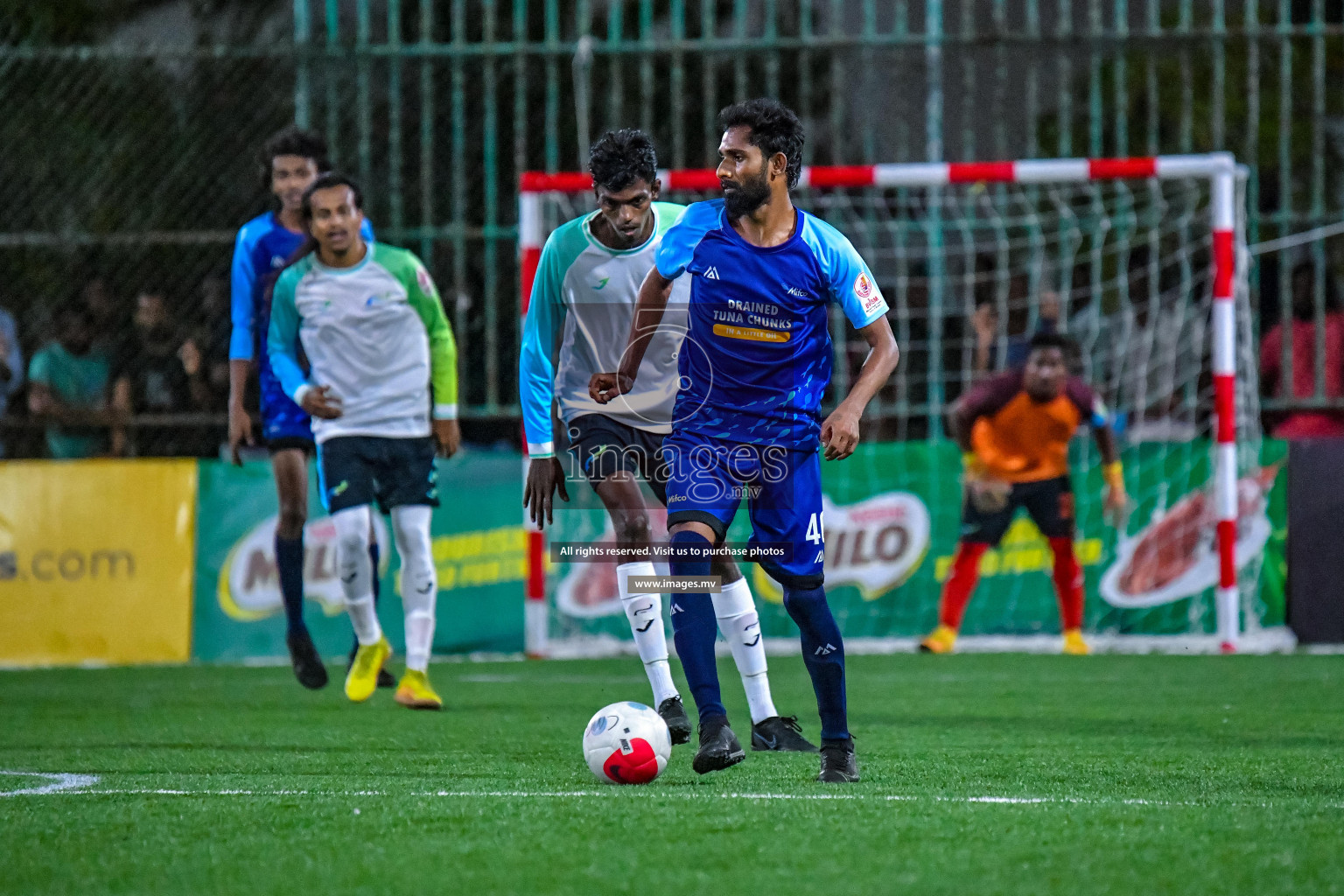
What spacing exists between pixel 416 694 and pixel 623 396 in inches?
78.3

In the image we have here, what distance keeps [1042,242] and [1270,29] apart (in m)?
1.82

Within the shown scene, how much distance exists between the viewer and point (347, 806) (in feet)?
13.8

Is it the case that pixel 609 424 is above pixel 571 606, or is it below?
above

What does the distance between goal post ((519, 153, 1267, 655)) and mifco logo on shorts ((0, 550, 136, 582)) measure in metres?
2.41

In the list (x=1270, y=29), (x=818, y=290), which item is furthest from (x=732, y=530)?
(x=818, y=290)

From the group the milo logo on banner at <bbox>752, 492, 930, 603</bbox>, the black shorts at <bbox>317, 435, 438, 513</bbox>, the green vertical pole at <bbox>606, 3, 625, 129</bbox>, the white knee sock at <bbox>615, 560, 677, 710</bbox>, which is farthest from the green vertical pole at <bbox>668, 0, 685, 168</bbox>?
the white knee sock at <bbox>615, 560, 677, 710</bbox>

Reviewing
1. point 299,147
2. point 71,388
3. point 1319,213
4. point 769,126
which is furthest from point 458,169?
point 769,126

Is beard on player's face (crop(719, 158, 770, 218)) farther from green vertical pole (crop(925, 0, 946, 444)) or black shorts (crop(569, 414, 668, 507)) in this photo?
green vertical pole (crop(925, 0, 946, 444))

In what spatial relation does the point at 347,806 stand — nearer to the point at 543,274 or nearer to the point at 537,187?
the point at 543,274

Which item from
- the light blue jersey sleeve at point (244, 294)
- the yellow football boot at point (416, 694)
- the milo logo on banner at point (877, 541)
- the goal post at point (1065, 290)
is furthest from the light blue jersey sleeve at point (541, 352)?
the milo logo on banner at point (877, 541)

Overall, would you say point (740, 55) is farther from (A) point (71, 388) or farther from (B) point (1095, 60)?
(A) point (71, 388)

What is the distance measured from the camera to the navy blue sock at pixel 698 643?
197 inches

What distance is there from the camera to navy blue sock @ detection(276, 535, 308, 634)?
302 inches

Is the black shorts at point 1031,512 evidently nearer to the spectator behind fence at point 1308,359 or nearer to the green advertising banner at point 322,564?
the spectator behind fence at point 1308,359
